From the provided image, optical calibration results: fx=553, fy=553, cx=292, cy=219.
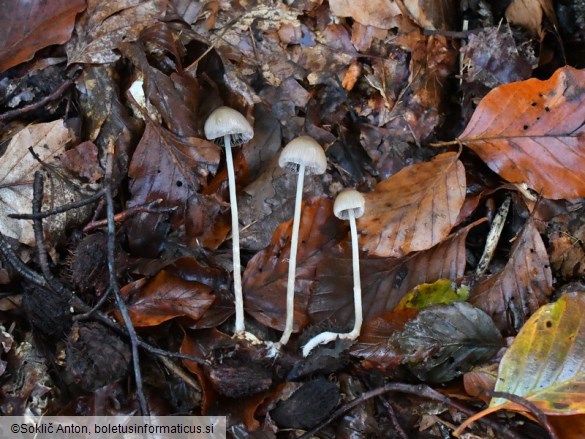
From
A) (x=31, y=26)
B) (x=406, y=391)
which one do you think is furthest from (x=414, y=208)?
(x=31, y=26)

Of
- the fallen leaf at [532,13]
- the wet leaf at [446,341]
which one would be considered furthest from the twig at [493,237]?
the fallen leaf at [532,13]

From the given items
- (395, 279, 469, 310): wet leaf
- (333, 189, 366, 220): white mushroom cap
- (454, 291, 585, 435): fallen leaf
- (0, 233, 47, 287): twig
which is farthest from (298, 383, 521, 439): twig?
(0, 233, 47, 287): twig

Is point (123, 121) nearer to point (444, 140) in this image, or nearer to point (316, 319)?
point (316, 319)

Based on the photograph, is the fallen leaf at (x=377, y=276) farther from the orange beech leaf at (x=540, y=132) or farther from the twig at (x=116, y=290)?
the twig at (x=116, y=290)

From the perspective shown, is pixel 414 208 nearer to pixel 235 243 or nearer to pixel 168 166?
pixel 235 243

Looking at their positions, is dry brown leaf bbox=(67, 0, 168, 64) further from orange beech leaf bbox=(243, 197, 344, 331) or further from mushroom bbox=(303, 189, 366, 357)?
mushroom bbox=(303, 189, 366, 357)
